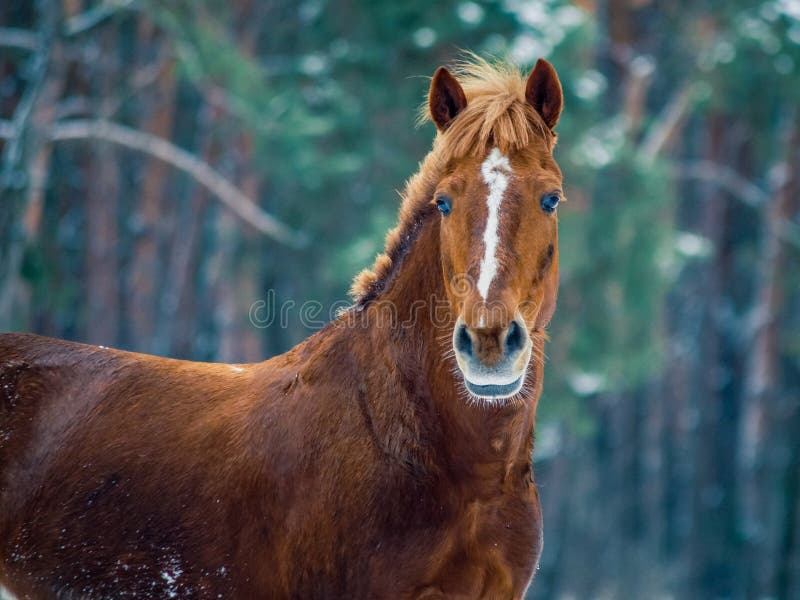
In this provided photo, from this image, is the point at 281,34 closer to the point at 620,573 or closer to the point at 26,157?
the point at 26,157

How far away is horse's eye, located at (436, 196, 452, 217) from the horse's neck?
0.15 m

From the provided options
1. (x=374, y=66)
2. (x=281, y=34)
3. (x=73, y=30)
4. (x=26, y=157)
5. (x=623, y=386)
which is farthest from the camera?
(x=281, y=34)

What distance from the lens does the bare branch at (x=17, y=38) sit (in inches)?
448

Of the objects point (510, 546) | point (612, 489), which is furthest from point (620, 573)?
point (510, 546)

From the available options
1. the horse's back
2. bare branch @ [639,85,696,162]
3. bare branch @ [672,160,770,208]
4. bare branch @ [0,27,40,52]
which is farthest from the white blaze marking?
bare branch @ [672,160,770,208]

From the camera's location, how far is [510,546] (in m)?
3.06

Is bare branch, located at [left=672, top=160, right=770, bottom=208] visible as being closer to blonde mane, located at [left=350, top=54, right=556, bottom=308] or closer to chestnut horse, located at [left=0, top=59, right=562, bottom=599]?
blonde mane, located at [left=350, top=54, right=556, bottom=308]

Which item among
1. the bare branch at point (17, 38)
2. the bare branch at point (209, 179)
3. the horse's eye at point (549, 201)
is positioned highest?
the bare branch at point (17, 38)

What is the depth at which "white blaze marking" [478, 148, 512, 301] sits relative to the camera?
2.85 m

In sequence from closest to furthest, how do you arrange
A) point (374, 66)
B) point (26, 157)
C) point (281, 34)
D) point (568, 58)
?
point (26, 157)
point (568, 58)
point (374, 66)
point (281, 34)

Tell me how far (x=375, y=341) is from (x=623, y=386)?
1121cm

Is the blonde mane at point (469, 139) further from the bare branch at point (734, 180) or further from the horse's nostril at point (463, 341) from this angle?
the bare branch at point (734, 180)

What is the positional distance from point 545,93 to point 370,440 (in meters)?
1.40

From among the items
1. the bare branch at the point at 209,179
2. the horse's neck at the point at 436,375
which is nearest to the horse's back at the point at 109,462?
the horse's neck at the point at 436,375
